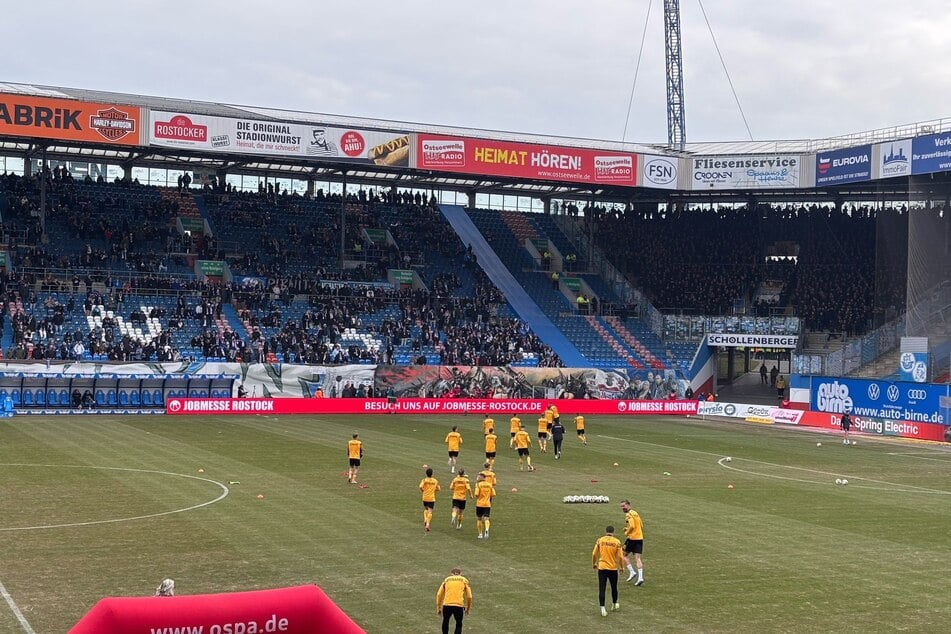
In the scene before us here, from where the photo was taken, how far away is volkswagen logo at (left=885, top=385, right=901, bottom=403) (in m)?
57.9

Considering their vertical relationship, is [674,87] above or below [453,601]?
above

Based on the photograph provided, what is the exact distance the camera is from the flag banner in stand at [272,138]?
205ft

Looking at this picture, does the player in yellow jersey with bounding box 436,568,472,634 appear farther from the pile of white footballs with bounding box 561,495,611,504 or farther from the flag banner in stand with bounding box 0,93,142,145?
Answer: the flag banner in stand with bounding box 0,93,142,145

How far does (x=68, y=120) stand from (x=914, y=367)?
45.1m

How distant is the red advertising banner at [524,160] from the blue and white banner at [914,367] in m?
20.9

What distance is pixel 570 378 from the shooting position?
66812mm

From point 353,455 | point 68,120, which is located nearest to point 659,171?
point 68,120

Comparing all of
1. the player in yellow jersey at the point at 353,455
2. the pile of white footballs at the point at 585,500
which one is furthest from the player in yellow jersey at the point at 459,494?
the player in yellow jersey at the point at 353,455

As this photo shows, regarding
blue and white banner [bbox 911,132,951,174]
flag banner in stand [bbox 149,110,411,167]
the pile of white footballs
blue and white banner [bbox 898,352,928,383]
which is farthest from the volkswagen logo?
the pile of white footballs

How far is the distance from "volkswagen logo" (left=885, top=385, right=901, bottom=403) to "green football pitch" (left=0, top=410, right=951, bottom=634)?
41.7 ft

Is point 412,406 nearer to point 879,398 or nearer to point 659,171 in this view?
point 659,171

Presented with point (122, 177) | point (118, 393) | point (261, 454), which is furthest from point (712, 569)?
point (122, 177)

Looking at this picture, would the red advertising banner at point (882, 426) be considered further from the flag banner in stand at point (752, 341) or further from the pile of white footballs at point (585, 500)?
the pile of white footballs at point (585, 500)

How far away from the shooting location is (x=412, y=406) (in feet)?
204
